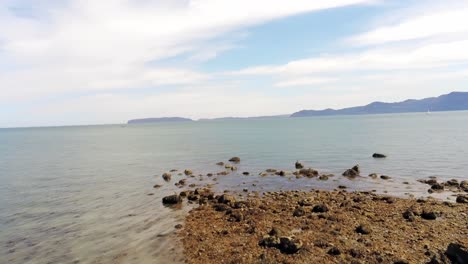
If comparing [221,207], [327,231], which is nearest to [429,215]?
[327,231]

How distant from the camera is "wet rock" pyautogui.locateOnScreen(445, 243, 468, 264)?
14.1 m

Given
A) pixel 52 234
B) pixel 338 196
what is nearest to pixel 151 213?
pixel 52 234

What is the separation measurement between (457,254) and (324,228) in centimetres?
760

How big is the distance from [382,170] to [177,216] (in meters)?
31.4

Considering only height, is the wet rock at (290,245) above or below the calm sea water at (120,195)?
above

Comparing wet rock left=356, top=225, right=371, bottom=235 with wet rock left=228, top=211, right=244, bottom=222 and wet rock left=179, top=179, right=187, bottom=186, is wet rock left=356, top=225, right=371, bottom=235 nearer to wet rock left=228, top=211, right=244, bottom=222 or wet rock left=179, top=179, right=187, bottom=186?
wet rock left=228, top=211, right=244, bottom=222

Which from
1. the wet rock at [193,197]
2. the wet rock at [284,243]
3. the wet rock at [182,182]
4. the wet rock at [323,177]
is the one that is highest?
the wet rock at [284,243]

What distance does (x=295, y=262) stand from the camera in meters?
16.4

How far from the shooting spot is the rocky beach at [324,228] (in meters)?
16.9

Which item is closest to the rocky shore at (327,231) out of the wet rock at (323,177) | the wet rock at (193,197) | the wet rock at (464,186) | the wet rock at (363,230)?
the wet rock at (363,230)

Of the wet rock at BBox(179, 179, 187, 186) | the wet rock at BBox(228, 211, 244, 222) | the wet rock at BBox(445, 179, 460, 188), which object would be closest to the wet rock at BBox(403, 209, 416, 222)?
the wet rock at BBox(228, 211, 244, 222)

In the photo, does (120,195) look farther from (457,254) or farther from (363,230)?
(457,254)

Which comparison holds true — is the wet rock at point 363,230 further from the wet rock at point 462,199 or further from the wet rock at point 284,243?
the wet rock at point 462,199

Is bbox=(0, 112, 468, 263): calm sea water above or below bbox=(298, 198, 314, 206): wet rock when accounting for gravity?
below
